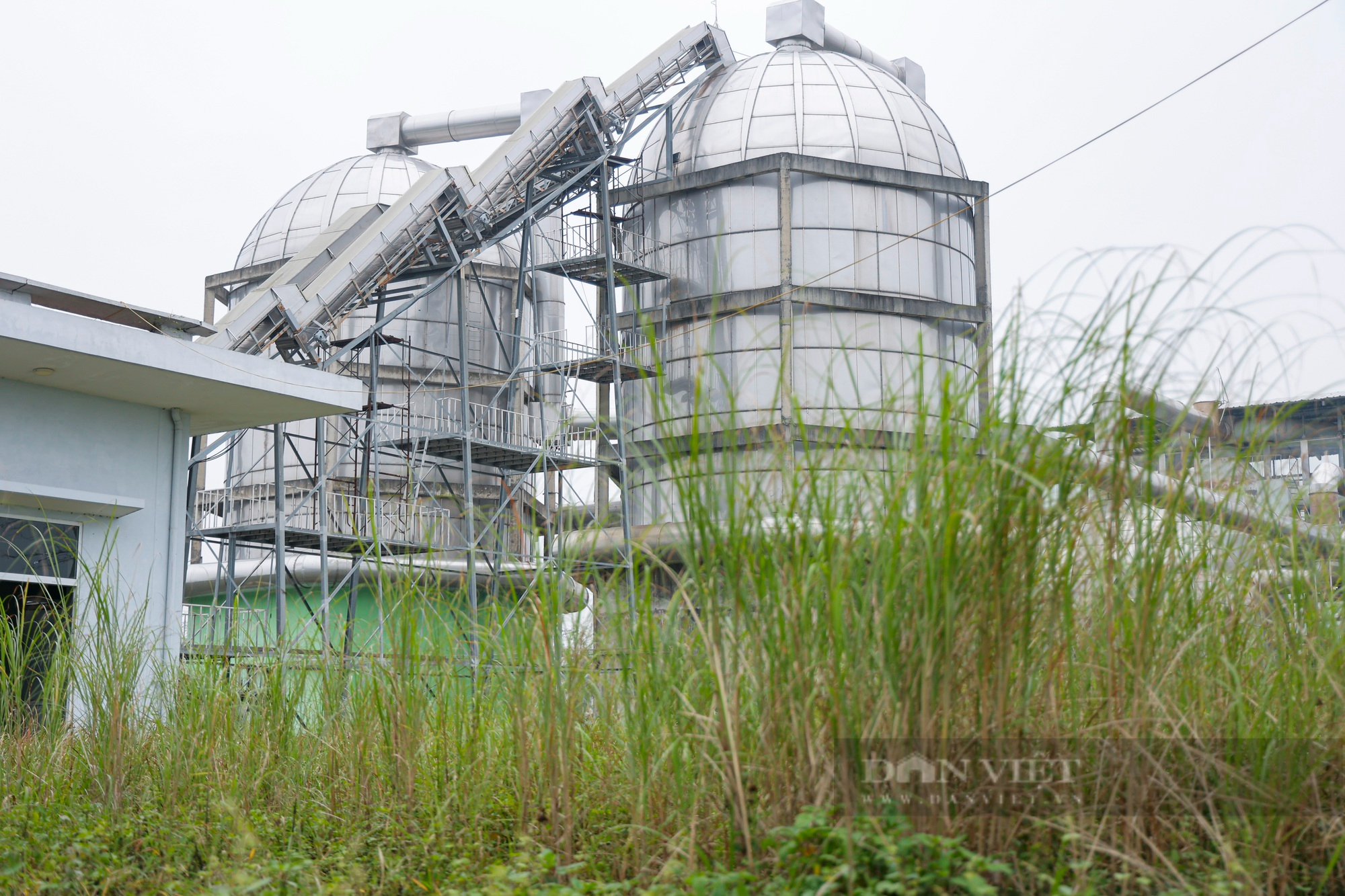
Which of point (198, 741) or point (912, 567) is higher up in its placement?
point (912, 567)

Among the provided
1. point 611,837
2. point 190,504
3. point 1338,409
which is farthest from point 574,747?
point 190,504

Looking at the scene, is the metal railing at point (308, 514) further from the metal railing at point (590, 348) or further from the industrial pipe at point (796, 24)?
the industrial pipe at point (796, 24)

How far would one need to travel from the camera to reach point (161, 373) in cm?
1093

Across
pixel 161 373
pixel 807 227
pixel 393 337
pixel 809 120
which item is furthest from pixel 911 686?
pixel 809 120

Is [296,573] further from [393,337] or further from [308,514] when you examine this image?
[393,337]

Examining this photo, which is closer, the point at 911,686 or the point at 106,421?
the point at 911,686

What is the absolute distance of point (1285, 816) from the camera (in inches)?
107

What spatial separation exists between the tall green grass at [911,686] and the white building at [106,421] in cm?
686

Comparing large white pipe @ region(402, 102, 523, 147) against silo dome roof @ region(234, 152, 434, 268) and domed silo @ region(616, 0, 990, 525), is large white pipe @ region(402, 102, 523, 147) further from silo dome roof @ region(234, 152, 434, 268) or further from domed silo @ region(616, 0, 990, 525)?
domed silo @ region(616, 0, 990, 525)

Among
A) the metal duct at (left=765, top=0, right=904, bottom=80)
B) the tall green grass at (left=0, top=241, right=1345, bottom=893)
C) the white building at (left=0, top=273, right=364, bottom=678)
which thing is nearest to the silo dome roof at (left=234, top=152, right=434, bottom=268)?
the metal duct at (left=765, top=0, right=904, bottom=80)

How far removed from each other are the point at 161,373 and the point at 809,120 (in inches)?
571

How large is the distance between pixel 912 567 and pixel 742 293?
18.9 m

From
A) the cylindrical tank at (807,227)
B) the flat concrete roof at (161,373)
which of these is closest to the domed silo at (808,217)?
the cylindrical tank at (807,227)

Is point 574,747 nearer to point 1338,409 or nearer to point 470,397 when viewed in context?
point 1338,409
